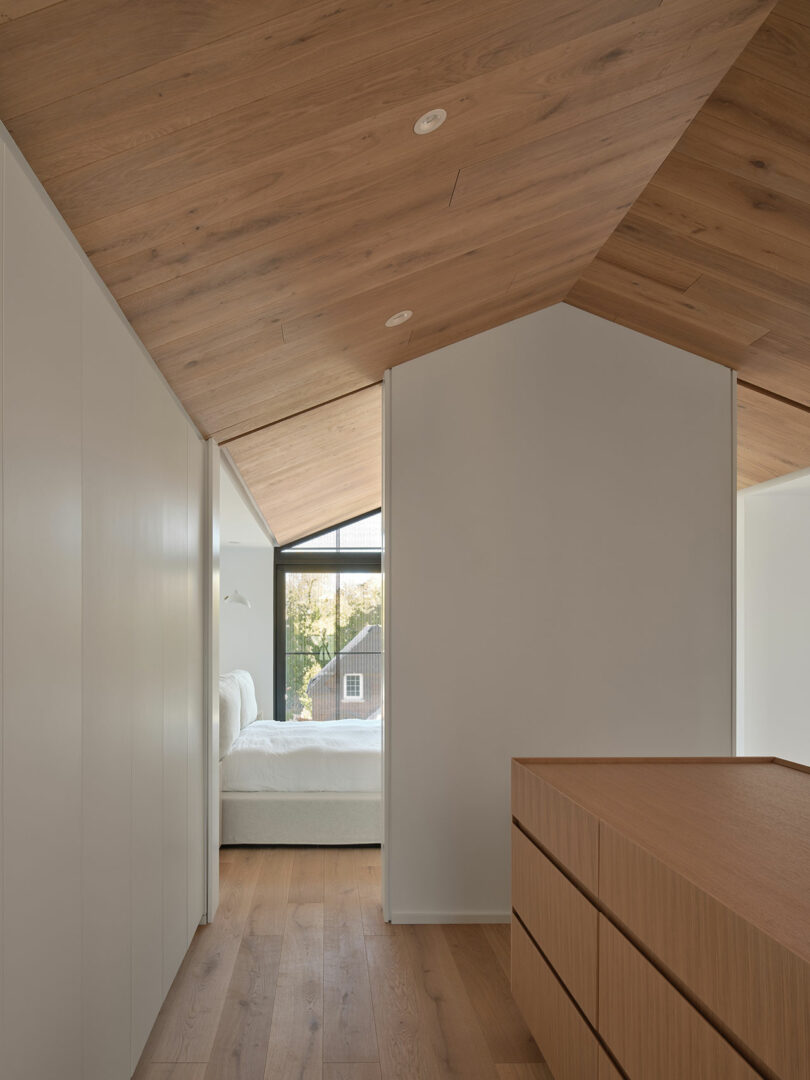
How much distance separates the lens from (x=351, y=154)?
6.92 ft

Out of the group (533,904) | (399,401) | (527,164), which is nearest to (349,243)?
(527,164)

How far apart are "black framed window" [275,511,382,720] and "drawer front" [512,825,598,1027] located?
659 centimetres

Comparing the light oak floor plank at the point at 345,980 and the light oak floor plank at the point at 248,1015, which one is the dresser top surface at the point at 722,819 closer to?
the light oak floor plank at the point at 345,980

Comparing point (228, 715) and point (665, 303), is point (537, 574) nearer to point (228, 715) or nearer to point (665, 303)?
point (665, 303)

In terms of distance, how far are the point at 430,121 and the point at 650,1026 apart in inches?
79.4

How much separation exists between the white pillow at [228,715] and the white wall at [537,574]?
2.05m

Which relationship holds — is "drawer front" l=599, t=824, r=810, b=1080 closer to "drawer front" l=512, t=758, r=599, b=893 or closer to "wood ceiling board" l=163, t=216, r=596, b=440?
"drawer front" l=512, t=758, r=599, b=893

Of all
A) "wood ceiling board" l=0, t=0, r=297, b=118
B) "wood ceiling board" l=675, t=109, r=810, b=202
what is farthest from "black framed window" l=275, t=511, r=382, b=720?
"wood ceiling board" l=0, t=0, r=297, b=118

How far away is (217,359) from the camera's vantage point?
3.05 meters

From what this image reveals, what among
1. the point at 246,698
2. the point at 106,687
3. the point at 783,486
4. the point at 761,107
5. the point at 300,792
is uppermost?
the point at 761,107

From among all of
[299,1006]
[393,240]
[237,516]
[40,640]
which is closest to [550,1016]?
[299,1006]

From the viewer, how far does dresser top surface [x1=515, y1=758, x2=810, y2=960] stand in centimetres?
146

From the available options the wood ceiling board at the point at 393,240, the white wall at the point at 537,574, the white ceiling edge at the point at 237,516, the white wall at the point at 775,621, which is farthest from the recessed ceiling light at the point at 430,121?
the white wall at the point at 775,621

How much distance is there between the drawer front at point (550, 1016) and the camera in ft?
7.15
